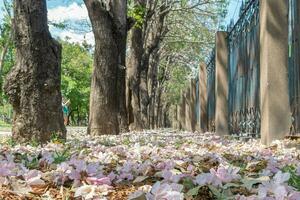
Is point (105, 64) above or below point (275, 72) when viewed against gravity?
above

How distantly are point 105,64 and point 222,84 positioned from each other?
2.46 metres

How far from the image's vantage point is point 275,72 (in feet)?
22.1

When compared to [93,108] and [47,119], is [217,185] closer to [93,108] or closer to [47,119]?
[47,119]

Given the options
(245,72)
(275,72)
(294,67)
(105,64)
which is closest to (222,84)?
(245,72)

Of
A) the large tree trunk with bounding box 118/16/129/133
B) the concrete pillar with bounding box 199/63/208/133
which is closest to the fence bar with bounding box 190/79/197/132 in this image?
the concrete pillar with bounding box 199/63/208/133

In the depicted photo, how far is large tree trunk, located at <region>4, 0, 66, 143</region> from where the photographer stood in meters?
7.02

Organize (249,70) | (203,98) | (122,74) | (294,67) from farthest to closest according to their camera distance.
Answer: (203,98), (122,74), (249,70), (294,67)

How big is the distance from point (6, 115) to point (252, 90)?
98.9 m

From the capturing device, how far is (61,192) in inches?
92.4

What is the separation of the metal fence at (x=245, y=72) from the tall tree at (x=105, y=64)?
7.83 feet

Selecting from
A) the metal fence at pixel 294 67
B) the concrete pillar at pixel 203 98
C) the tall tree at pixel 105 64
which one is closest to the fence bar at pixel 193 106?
the concrete pillar at pixel 203 98

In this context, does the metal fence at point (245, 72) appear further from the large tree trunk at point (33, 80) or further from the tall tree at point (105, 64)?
the large tree trunk at point (33, 80)

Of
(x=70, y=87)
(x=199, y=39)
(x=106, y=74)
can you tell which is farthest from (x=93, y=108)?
(x=70, y=87)

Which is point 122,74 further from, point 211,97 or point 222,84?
point 211,97
